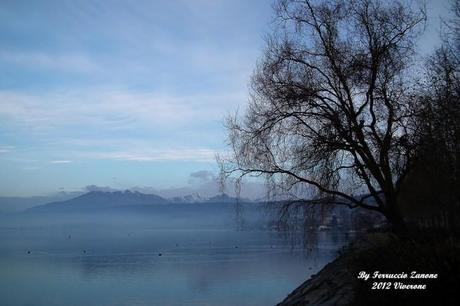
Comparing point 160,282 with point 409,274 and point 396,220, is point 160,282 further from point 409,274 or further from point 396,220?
point 409,274

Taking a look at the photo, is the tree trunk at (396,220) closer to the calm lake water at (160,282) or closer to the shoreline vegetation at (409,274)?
the shoreline vegetation at (409,274)

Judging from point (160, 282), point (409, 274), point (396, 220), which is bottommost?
point (160, 282)

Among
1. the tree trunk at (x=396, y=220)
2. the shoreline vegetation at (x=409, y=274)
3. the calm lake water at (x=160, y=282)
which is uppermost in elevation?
the tree trunk at (x=396, y=220)

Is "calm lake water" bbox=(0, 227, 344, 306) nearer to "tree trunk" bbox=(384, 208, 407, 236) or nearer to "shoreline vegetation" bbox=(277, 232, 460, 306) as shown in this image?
"tree trunk" bbox=(384, 208, 407, 236)

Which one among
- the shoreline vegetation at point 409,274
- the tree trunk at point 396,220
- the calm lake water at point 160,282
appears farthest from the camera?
the calm lake water at point 160,282

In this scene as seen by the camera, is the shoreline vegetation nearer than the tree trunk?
Yes

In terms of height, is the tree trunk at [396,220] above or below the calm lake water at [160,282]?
above

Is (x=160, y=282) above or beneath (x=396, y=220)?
beneath

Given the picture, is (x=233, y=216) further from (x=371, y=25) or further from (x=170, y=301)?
(x=170, y=301)

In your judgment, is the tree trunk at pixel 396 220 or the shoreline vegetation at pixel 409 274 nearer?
the shoreline vegetation at pixel 409 274

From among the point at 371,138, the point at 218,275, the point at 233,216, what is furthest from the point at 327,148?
the point at 218,275

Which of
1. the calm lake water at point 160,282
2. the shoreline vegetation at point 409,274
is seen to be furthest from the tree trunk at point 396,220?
the calm lake water at point 160,282

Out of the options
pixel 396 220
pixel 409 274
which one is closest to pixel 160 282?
pixel 396 220

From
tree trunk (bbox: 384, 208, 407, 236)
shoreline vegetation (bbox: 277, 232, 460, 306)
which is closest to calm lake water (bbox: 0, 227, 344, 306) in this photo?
tree trunk (bbox: 384, 208, 407, 236)
